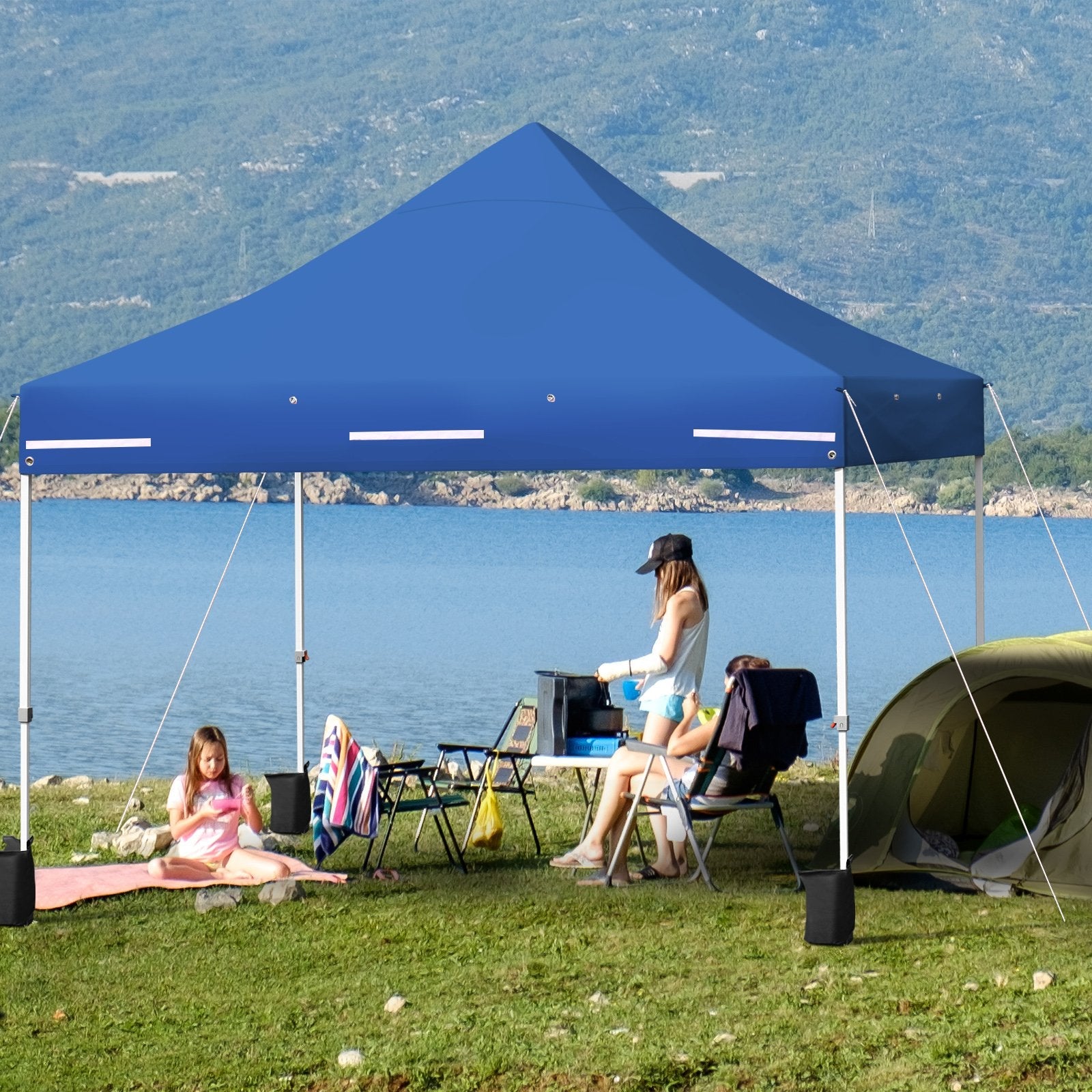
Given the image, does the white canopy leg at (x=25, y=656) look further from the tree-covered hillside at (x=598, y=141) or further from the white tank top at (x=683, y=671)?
the tree-covered hillside at (x=598, y=141)

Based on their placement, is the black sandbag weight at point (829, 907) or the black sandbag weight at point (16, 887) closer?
the black sandbag weight at point (829, 907)

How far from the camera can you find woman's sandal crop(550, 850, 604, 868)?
22.5 ft

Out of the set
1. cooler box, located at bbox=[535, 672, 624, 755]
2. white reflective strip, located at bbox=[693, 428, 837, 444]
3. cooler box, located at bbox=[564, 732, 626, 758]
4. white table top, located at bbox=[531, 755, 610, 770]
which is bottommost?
white table top, located at bbox=[531, 755, 610, 770]

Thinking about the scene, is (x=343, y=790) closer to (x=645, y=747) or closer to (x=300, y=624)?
(x=645, y=747)

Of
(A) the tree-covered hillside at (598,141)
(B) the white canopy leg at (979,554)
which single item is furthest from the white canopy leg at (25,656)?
(A) the tree-covered hillside at (598,141)

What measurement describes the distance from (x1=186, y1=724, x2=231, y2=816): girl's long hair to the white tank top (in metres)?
1.53

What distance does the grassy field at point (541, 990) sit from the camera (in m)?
4.47

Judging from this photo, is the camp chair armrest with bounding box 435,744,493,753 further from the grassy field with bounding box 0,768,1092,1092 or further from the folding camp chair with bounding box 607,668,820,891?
the folding camp chair with bounding box 607,668,820,891

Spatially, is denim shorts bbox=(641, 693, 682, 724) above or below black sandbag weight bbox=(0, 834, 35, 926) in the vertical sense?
above

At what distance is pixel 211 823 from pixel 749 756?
1988 mm

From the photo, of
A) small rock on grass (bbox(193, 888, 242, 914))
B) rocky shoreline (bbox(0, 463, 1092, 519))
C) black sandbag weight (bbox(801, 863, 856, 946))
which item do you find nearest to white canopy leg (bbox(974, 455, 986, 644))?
black sandbag weight (bbox(801, 863, 856, 946))

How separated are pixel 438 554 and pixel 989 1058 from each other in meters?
42.5

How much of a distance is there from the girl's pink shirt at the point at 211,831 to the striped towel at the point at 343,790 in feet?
1.11

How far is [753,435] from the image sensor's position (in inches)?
236
